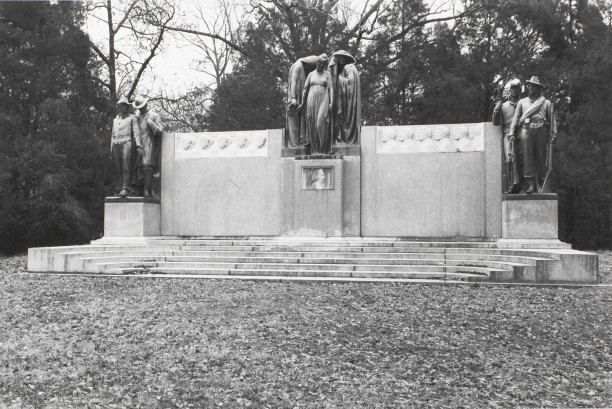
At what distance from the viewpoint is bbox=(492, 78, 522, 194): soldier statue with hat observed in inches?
476

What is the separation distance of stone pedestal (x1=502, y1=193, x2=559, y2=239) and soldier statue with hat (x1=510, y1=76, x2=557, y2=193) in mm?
229

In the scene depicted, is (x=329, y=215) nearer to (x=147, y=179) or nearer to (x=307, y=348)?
(x=147, y=179)

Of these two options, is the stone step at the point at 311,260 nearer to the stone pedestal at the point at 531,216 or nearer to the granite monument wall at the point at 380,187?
the stone pedestal at the point at 531,216

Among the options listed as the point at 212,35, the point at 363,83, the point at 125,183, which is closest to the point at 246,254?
the point at 125,183

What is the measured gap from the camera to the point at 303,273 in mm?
10219

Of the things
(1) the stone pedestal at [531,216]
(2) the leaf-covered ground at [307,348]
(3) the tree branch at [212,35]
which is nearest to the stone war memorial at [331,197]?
(1) the stone pedestal at [531,216]

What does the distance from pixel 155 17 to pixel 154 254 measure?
16.7 m

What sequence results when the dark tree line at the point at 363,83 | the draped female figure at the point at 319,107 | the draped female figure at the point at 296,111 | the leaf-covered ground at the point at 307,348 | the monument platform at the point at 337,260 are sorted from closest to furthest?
the leaf-covered ground at the point at 307,348, the monument platform at the point at 337,260, the draped female figure at the point at 319,107, the draped female figure at the point at 296,111, the dark tree line at the point at 363,83

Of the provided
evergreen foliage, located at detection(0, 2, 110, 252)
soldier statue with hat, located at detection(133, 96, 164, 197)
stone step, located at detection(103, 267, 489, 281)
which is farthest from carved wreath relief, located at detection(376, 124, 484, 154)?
evergreen foliage, located at detection(0, 2, 110, 252)

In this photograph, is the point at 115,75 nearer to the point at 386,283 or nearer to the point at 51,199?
the point at 51,199

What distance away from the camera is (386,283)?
30.9 feet

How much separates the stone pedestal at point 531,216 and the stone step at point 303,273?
243 cm

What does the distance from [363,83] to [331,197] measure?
11591 millimetres

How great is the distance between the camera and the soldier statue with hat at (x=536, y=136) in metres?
11.8
